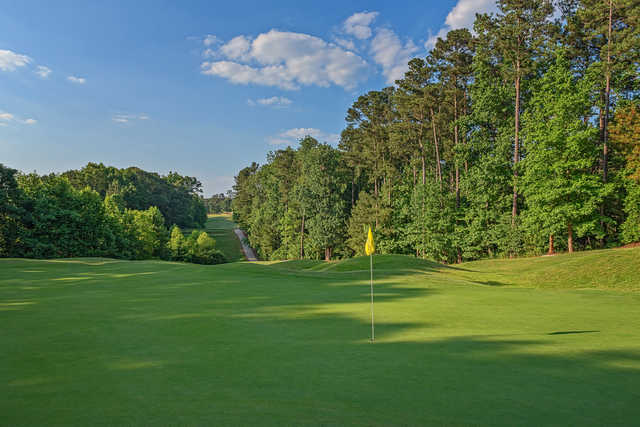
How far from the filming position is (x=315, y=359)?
5309mm

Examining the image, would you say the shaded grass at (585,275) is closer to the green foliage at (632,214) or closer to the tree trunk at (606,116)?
the green foliage at (632,214)

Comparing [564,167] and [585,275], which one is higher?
[564,167]

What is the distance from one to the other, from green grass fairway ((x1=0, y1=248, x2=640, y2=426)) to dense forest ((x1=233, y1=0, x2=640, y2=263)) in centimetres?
1991

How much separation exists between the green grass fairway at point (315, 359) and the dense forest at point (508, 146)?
1991 cm

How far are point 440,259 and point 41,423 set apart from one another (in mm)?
39600

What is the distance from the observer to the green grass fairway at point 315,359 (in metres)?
3.67

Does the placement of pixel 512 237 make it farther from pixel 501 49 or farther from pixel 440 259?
pixel 501 49

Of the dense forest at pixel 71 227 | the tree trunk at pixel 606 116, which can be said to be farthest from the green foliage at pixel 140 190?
the tree trunk at pixel 606 116

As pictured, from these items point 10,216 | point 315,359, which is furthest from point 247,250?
point 315,359

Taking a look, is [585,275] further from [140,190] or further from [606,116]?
[140,190]

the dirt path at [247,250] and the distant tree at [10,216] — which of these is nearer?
the distant tree at [10,216]

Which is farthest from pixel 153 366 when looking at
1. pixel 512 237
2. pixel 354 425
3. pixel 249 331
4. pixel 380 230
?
pixel 380 230

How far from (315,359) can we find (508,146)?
35.6 meters

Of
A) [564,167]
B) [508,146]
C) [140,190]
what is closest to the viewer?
[564,167]
